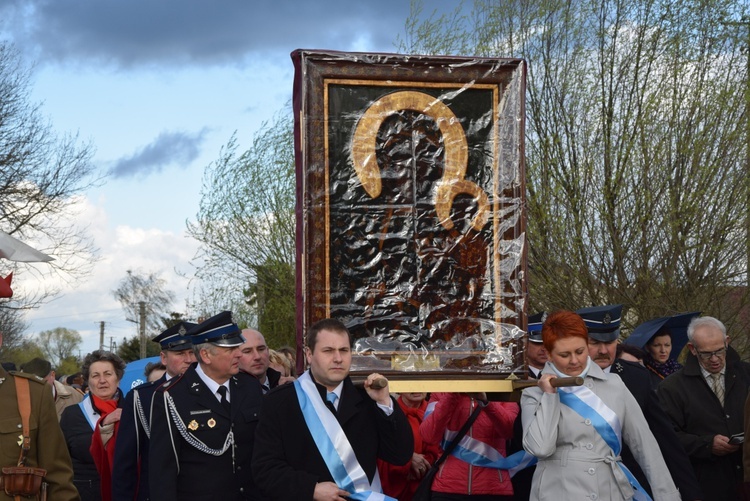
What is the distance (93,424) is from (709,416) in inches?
192

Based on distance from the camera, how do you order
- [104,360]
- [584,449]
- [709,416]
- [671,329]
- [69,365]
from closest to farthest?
1. [584,449]
2. [709,416]
3. [104,360]
4. [671,329]
5. [69,365]

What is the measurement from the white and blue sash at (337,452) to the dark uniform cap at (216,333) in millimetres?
1299

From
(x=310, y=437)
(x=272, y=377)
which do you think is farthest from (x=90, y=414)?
(x=310, y=437)

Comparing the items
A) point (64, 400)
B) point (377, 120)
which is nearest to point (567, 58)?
point (64, 400)

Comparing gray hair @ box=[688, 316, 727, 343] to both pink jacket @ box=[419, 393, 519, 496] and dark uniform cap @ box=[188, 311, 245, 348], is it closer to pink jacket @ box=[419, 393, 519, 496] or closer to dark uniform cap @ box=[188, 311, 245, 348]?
pink jacket @ box=[419, 393, 519, 496]

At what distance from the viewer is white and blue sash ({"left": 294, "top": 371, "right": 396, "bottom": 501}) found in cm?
549

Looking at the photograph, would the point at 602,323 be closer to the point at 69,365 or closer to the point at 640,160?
the point at 640,160

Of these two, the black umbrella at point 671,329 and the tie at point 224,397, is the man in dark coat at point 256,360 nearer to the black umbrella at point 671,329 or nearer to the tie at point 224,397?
the tie at point 224,397

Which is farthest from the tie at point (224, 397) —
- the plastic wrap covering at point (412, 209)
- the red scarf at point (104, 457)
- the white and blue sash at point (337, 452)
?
the red scarf at point (104, 457)

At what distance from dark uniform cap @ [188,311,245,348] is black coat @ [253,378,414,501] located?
3.52ft

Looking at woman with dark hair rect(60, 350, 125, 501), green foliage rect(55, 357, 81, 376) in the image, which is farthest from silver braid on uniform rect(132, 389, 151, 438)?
green foliage rect(55, 357, 81, 376)

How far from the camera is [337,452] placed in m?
5.51

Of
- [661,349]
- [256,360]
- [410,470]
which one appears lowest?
[410,470]

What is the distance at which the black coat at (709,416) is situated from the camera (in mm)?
7988
